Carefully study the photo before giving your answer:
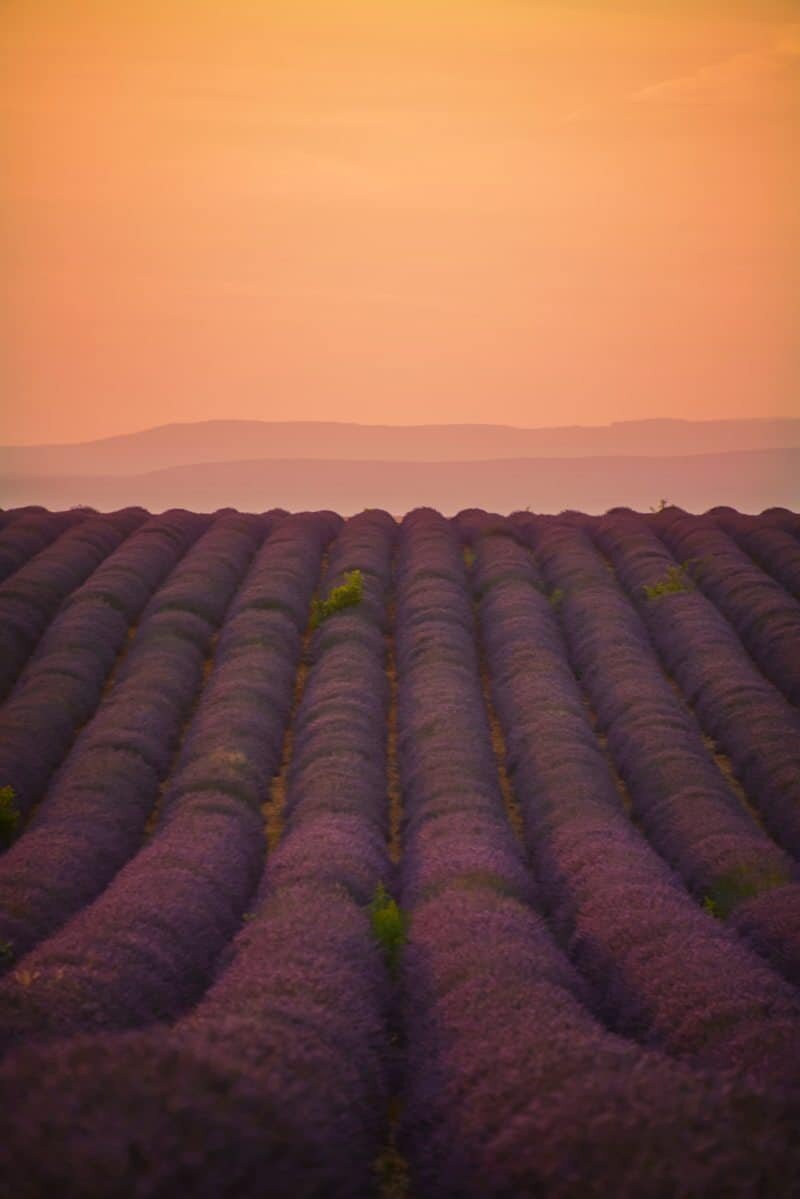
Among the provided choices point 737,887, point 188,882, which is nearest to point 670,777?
point 737,887

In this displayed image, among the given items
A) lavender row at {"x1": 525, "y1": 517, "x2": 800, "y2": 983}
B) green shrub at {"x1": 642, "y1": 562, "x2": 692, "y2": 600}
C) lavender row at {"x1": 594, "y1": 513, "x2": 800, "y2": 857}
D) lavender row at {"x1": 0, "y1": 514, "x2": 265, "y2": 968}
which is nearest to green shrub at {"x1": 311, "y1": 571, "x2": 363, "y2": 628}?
lavender row at {"x1": 0, "y1": 514, "x2": 265, "y2": 968}

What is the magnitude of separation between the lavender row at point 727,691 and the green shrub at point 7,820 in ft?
35.3

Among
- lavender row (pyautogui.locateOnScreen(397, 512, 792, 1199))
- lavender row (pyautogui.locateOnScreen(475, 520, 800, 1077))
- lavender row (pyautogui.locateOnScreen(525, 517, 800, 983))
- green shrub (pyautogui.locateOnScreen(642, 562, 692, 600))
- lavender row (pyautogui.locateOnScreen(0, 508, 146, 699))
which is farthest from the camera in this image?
green shrub (pyautogui.locateOnScreen(642, 562, 692, 600))

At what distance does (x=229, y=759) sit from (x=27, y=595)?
9.82 m

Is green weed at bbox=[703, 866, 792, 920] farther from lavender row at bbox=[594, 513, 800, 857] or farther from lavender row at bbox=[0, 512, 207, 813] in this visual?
lavender row at bbox=[0, 512, 207, 813]

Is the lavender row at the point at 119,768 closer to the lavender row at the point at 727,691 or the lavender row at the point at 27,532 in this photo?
the lavender row at the point at 27,532

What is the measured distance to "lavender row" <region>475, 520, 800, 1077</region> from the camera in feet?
25.8

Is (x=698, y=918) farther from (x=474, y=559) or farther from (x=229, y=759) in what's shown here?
(x=474, y=559)

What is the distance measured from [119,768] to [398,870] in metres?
5.19

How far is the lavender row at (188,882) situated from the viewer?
25.8 ft

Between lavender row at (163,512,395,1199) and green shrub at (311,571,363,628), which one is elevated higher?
green shrub at (311,571,363,628)

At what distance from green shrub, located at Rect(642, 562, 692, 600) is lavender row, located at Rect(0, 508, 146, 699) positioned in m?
14.4

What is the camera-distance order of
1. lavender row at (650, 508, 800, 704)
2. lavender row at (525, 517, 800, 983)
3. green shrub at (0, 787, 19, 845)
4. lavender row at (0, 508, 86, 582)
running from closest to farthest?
1. lavender row at (525, 517, 800, 983)
2. green shrub at (0, 787, 19, 845)
3. lavender row at (650, 508, 800, 704)
4. lavender row at (0, 508, 86, 582)

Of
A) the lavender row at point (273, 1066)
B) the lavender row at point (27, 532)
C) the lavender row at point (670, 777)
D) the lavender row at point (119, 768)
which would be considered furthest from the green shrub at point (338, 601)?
the lavender row at point (273, 1066)
